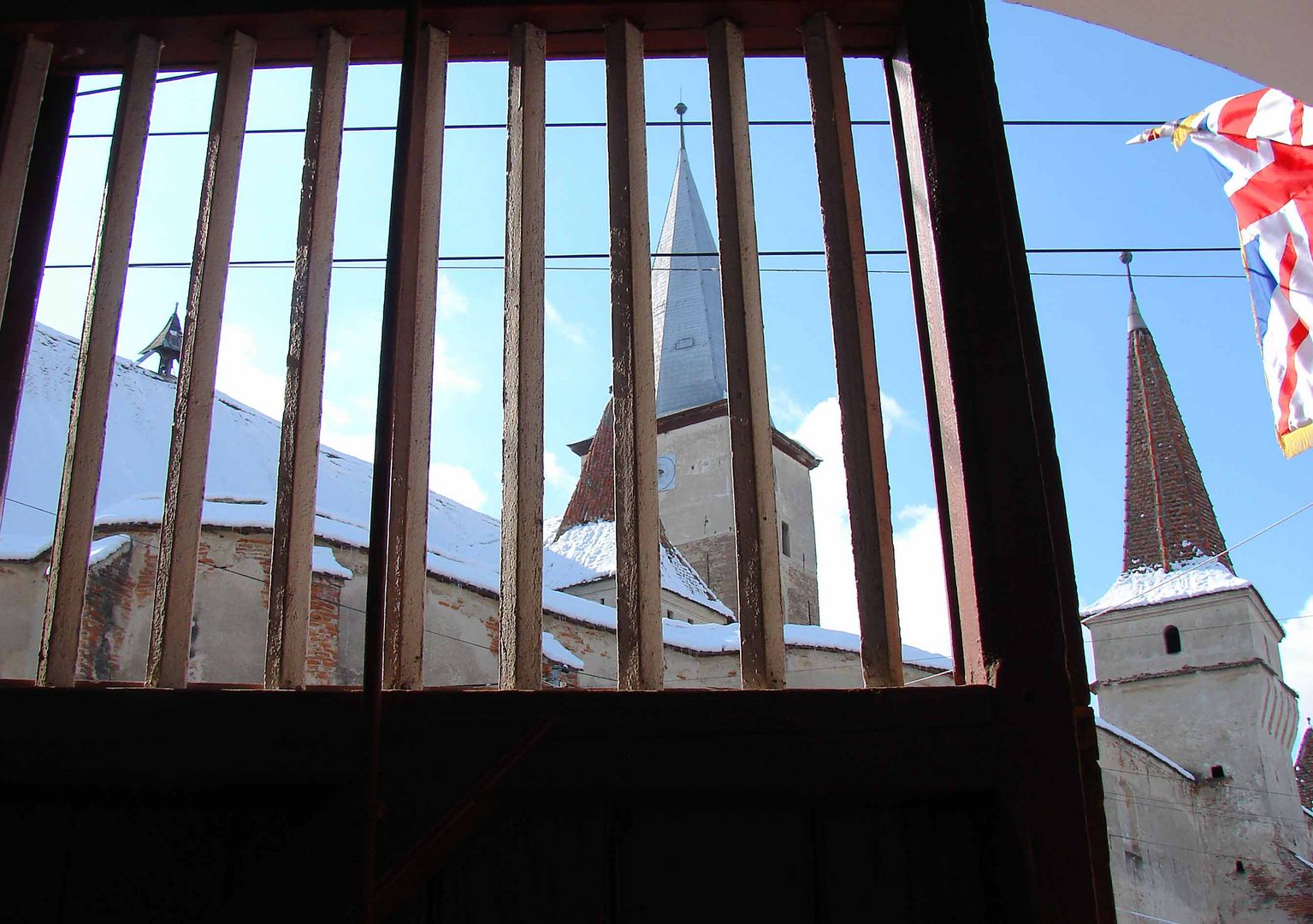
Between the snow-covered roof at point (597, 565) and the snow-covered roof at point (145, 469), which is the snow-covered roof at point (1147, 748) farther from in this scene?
the snow-covered roof at point (145, 469)

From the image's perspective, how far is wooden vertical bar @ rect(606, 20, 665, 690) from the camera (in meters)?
1.84

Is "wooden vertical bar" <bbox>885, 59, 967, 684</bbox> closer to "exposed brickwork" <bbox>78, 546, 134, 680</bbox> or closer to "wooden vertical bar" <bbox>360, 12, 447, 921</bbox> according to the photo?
"wooden vertical bar" <bbox>360, 12, 447, 921</bbox>

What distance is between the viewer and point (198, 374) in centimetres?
199

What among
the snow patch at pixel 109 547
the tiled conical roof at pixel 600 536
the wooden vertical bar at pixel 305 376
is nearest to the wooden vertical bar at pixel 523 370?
the wooden vertical bar at pixel 305 376

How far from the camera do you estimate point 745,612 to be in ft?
6.03

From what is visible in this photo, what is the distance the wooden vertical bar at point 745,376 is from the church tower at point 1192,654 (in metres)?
29.2

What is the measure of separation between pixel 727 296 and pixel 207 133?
106 cm

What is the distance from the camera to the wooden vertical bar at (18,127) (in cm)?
206

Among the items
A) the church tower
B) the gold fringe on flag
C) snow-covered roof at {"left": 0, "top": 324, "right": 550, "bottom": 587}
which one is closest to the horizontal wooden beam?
the gold fringe on flag

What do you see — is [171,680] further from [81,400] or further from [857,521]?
[857,521]

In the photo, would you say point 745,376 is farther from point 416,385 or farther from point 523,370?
point 416,385

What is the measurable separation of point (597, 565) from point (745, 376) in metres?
25.9

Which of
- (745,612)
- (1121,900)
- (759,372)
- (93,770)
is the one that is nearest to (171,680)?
(93,770)

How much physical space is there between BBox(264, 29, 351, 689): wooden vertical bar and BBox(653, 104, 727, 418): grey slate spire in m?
34.8
